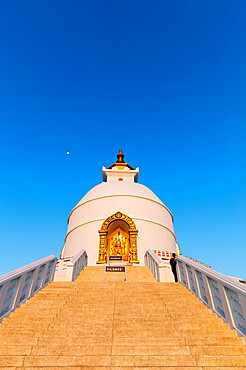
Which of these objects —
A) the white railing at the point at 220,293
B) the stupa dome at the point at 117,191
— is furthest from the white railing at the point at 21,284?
the stupa dome at the point at 117,191

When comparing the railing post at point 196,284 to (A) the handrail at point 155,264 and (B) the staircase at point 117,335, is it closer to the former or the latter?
(B) the staircase at point 117,335

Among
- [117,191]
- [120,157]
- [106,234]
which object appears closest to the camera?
[106,234]

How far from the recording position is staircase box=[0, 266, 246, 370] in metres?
3.45

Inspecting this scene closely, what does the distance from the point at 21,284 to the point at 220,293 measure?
4997 mm

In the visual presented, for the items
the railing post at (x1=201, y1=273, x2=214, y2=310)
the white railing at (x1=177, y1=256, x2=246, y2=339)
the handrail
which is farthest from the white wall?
the railing post at (x1=201, y1=273, x2=214, y2=310)

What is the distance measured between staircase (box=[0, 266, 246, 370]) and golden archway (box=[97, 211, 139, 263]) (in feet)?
35.8

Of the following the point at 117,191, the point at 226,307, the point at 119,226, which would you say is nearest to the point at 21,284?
the point at 226,307

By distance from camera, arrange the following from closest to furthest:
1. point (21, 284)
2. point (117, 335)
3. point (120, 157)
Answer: point (117, 335) < point (21, 284) < point (120, 157)

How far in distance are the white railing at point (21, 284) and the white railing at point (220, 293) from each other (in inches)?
191

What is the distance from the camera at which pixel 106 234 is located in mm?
17953

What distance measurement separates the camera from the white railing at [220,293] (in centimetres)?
423

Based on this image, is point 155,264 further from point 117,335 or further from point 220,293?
point 117,335

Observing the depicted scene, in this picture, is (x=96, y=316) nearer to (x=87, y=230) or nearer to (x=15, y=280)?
(x=15, y=280)

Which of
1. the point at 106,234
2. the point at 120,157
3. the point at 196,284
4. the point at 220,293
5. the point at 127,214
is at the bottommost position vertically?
the point at 220,293
